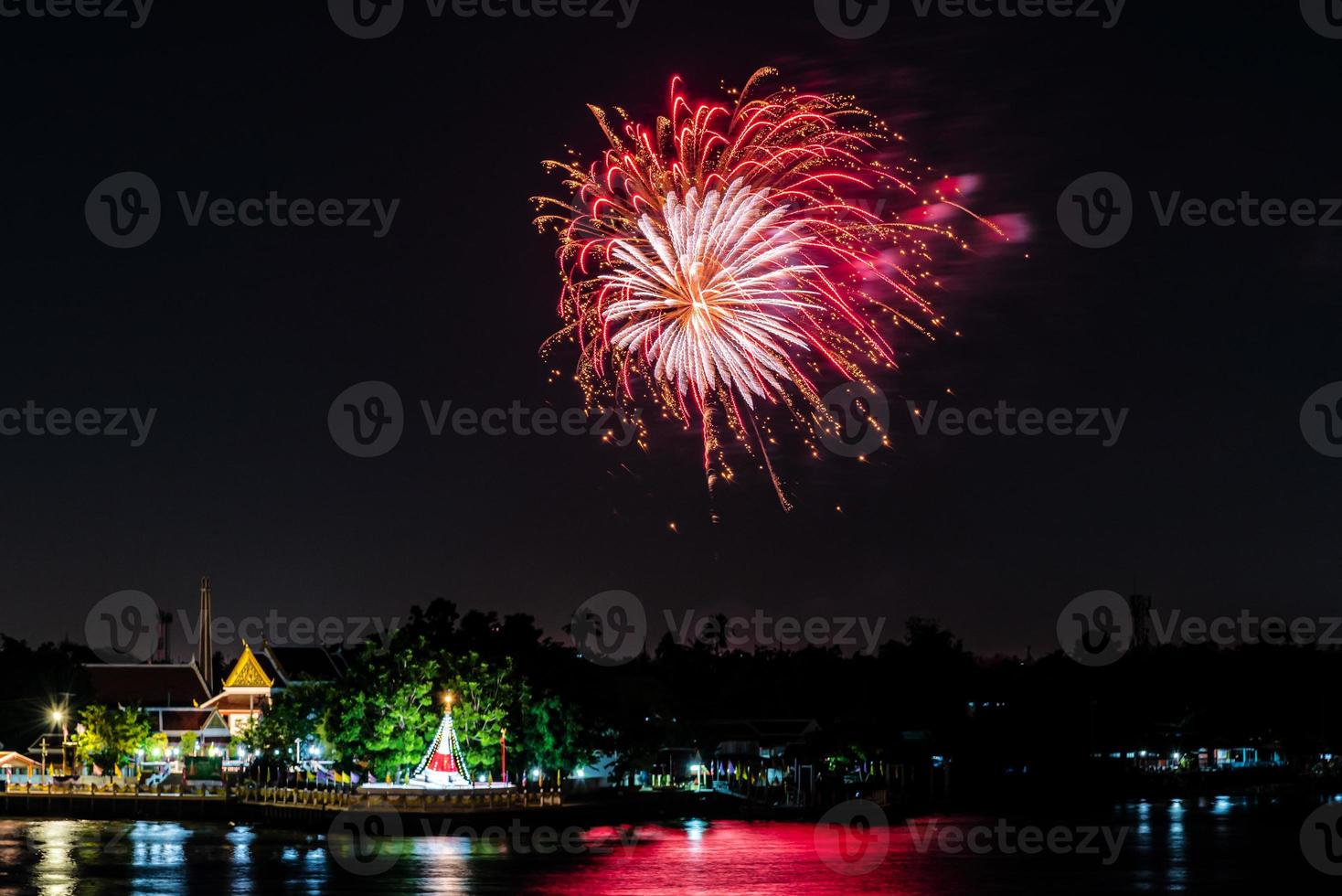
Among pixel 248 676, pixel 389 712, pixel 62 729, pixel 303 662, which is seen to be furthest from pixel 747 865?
pixel 303 662

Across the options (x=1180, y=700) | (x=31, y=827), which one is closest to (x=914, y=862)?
(x=31, y=827)

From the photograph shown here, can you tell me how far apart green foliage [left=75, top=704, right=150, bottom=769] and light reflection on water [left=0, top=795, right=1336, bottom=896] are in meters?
17.2

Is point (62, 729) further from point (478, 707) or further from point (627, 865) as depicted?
point (627, 865)

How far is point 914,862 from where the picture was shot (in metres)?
57.7

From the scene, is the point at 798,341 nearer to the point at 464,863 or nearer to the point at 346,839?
the point at 464,863

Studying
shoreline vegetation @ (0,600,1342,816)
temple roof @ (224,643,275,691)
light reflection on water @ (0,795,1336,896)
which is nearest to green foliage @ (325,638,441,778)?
shoreline vegetation @ (0,600,1342,816)

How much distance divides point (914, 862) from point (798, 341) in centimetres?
2356

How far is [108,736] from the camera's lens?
3529 inches

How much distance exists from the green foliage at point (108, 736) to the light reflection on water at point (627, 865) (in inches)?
679

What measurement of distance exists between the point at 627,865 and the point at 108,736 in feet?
150

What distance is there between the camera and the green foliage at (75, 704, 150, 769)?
89.5 meters

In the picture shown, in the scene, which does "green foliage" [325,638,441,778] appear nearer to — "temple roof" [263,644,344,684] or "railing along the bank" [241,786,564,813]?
"railing along the bank" [241,786,564,813]

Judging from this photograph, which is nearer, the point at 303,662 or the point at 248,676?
the point at 248,676

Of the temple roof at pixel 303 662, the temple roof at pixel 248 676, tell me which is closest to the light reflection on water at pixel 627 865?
the temple roof at pixel 248 676
